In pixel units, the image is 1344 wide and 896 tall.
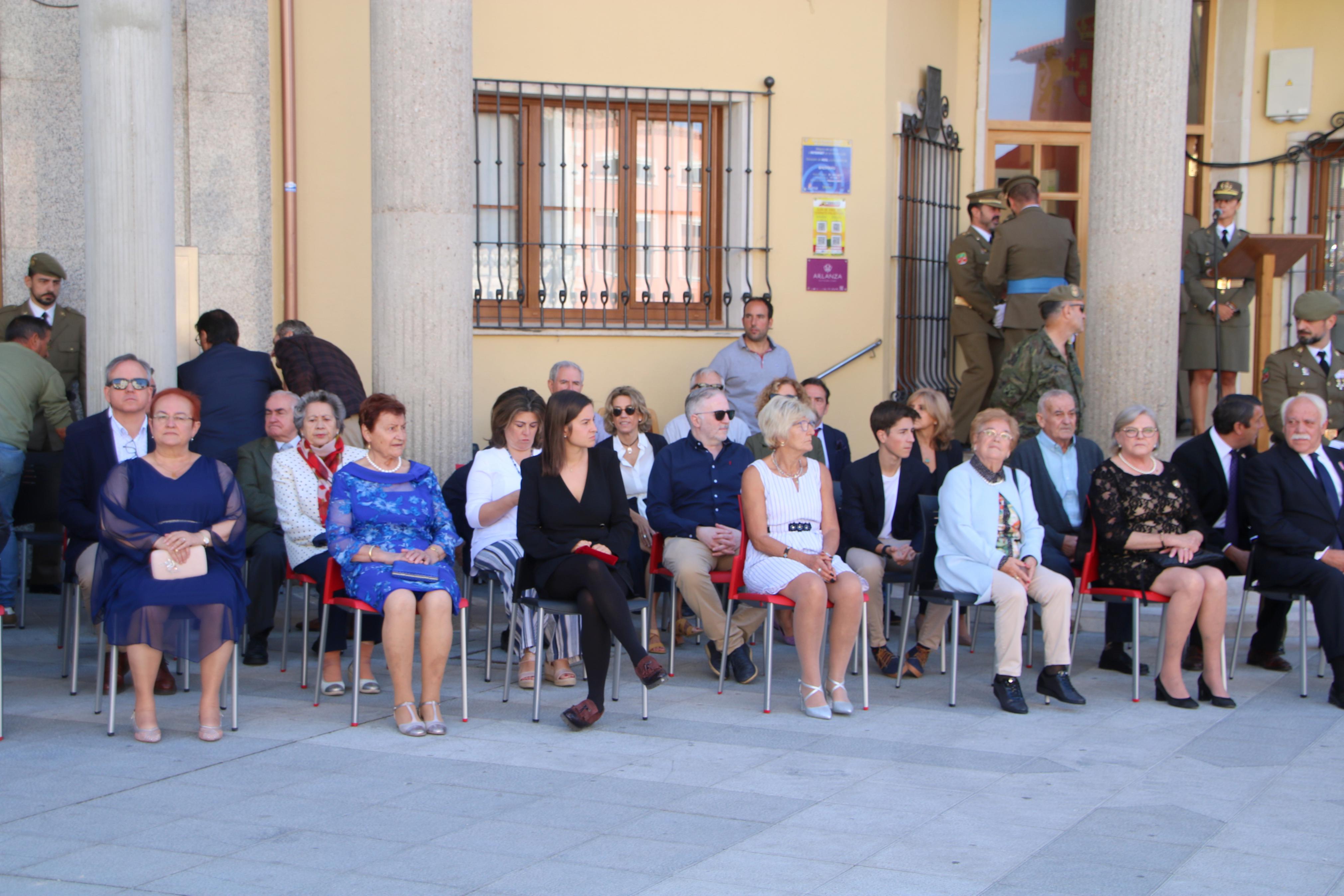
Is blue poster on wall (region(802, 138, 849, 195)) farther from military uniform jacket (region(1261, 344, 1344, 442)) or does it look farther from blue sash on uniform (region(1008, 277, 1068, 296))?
military uniform jacket (region(1261, 344, 1344, 442))

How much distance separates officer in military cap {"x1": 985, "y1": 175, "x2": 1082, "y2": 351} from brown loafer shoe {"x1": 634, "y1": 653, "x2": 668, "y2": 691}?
4.88 meters

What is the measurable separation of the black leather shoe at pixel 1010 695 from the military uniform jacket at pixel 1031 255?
13.0 feet

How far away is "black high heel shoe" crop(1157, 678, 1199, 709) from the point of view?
5.94 meters

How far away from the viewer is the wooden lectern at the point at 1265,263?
881 cm

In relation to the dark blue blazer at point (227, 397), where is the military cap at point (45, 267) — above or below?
above

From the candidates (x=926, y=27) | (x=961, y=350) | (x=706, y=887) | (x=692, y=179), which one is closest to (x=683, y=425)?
(x=692, y=179)

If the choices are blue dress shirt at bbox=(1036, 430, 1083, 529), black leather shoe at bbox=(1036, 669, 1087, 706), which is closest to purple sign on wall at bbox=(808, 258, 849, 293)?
blue dress shirt at bbox=(1036, 430, 1083, 529)

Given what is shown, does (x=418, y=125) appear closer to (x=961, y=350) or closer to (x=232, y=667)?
(x=232, y=667)

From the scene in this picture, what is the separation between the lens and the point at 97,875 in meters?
3.65

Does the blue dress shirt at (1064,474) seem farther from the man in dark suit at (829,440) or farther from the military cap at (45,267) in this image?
the military cap at (45,267)

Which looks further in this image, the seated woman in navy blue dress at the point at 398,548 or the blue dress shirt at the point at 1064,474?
the blue dress shirt at the point at 1064,474

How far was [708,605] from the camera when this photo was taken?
20.9ft

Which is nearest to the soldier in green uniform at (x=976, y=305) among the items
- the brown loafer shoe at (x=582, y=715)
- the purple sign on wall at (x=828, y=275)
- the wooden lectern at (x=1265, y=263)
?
the purple sign on wall at (x=828, y=275)

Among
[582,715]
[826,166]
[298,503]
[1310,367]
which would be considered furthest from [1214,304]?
[298,503]
